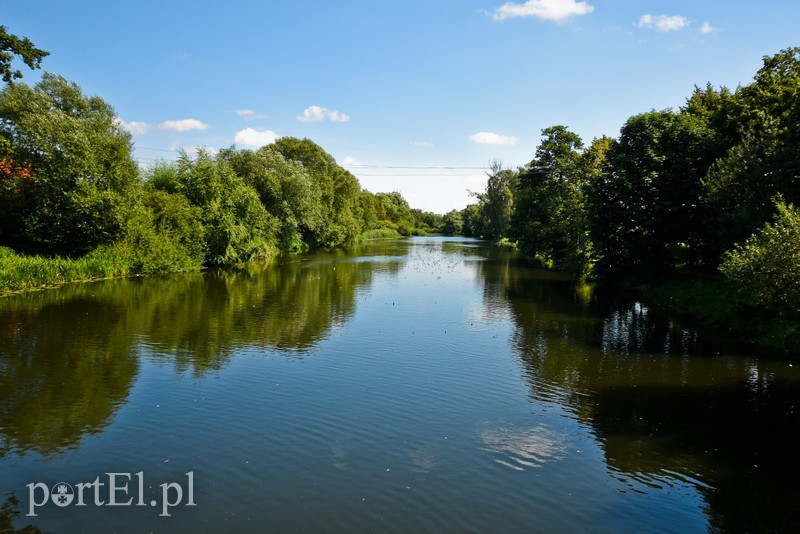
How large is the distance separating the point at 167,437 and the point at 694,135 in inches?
1565

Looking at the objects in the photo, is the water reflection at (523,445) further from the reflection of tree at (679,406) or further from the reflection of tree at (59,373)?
the reflection of tree at (59,373)

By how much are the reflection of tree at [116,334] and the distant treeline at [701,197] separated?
18683mm

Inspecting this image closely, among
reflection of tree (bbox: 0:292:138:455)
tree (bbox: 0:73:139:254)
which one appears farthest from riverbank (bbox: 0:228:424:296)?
reflection of tree (bbox: 0:292:138:455)

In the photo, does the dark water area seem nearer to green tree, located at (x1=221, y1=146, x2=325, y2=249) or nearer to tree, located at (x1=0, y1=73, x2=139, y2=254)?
tree, located at (x1=0, y1=73, x2=139, y2=254)

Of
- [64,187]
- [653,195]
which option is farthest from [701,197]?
[64,187]

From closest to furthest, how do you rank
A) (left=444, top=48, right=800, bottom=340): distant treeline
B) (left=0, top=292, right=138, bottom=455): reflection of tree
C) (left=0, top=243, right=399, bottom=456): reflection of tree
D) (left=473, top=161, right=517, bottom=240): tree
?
(left=0, top=292, right=138, bottom=455): reflection of tree → (left=0, top=243, right=399, bottom=456): reflection of tree → (left=444, top=48, right=800, bottom=340): distant treeline → (left=473, top=161, right=517, bottom=240): tree

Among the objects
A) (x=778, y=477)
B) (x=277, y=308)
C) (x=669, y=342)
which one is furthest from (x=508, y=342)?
(x=277, y=308)

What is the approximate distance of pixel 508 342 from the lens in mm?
21891

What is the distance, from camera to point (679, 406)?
1450cm

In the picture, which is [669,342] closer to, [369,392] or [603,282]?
[369,392]

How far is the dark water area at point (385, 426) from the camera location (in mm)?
8992

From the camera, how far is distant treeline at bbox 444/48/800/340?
1952 centimetres

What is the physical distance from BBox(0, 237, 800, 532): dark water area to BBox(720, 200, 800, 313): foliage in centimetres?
280

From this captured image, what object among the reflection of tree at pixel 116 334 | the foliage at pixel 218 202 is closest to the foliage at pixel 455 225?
the foliage at pixel 218 202
